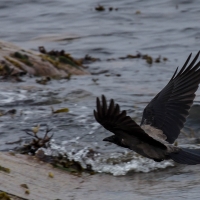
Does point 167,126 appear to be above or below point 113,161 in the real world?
above

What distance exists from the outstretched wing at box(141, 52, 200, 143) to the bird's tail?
333 mm

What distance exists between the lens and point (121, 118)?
516 cm

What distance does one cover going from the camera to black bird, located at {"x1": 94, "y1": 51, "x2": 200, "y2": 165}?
594 cm

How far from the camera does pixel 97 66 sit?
12.8 m

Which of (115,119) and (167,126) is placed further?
(167,126)

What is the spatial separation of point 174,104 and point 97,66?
619 centimetres

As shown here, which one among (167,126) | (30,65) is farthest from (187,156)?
(30,65)

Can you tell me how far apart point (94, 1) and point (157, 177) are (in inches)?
504

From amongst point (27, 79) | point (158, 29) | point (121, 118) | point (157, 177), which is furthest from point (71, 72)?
point (121, 118)

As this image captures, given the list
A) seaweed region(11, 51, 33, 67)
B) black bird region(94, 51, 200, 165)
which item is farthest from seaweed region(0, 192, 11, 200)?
seaweed region(11, 51, 33, 67)

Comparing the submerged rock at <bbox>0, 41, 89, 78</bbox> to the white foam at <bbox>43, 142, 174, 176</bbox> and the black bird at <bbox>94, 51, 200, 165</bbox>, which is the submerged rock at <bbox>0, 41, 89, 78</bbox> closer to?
the white foam at <bbox>43, 142, 174, 176</bbox>

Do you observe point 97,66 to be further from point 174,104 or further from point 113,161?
point 174,104

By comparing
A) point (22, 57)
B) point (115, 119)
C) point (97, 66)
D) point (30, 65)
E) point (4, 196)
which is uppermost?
point (115, 119)

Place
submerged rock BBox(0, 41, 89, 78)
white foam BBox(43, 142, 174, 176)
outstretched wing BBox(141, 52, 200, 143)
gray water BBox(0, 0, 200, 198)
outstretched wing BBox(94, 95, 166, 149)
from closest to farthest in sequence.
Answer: outstretched wing BBox(94, 95, 166, 149), outstretched wing BBox(141, 52, 200, 143), white foam BBox(43, 142, 174, 176), gray water BBox(0, 0, 200, 198), submerged rock BBox(0, 41, 89, 78)
